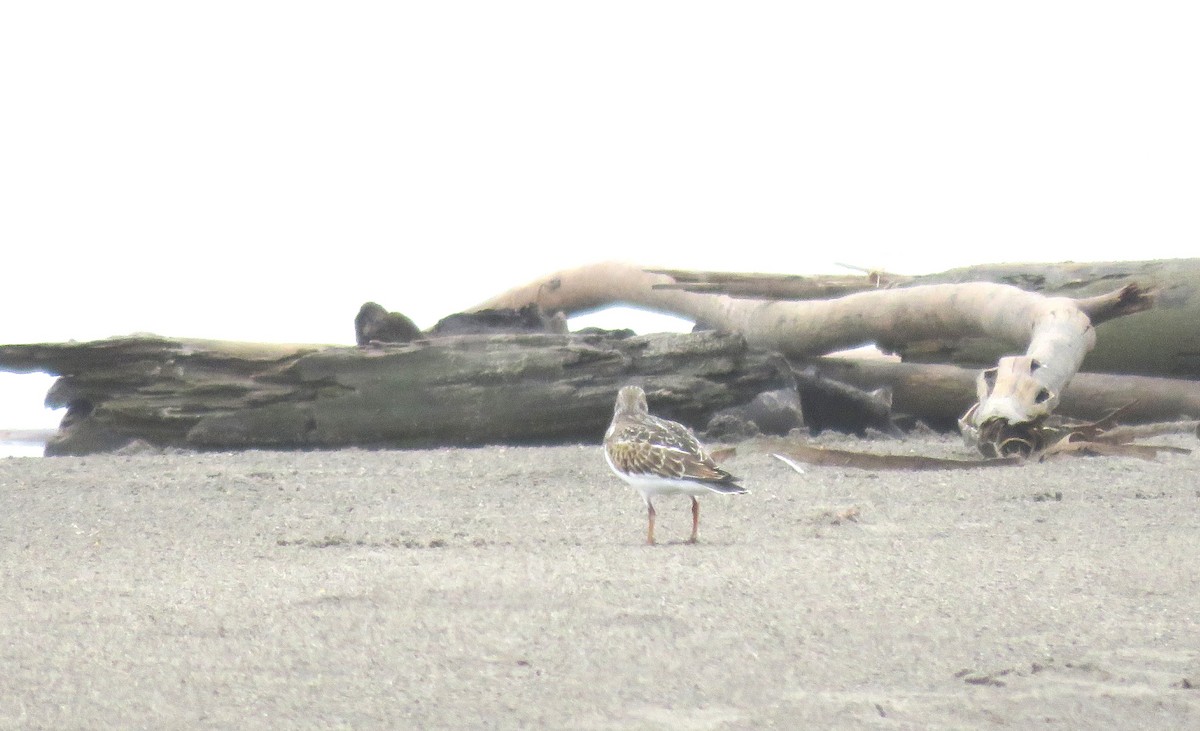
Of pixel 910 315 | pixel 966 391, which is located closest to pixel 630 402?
pixel 910 315

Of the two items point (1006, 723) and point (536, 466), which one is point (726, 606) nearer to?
point (1006, 723)

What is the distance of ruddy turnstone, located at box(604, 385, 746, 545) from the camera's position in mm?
5797

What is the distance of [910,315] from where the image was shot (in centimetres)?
1026

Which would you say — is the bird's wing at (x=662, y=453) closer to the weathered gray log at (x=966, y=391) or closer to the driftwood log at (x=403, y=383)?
the driftwood log at (x=403, y=383)

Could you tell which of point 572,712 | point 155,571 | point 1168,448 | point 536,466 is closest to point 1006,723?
point 572,712

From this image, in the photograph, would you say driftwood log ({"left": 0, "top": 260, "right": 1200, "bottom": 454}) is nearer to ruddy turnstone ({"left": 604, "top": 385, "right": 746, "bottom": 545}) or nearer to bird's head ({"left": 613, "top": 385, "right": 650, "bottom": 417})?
bird's head ({"left": 613, "top": 385, "right": 650, "bottom": 417})

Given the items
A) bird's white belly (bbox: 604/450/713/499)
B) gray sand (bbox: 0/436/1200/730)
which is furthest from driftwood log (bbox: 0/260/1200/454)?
bird's white belly (bbox: 604/450/713/499)

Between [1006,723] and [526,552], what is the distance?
2503mm

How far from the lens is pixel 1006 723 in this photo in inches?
130

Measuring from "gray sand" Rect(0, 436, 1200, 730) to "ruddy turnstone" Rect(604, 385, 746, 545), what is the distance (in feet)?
0.74

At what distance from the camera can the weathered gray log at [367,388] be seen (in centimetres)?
891

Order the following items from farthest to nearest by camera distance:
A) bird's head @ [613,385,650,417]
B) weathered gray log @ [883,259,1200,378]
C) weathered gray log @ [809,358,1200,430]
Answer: weathered gray log @ [809,358,1200,430], weathered gray log @ [883,259,1200,378], bird's head @ [613,385,650,417]

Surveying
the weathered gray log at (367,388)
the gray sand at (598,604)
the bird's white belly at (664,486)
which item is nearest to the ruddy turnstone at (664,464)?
the bird's white belly at (664,486)

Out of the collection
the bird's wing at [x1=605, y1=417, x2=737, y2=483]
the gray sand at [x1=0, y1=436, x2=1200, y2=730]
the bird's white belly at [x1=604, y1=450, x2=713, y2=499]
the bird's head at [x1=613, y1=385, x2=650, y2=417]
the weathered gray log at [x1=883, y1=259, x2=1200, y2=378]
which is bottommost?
the gray sand at [x1=0, y1=436, x2=1200, y2=730]
